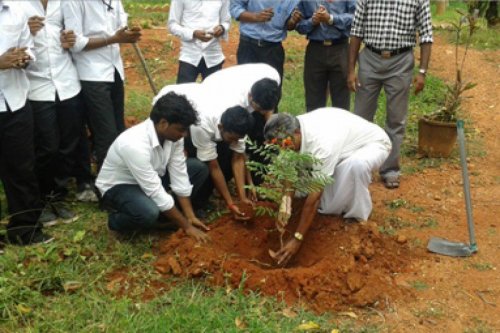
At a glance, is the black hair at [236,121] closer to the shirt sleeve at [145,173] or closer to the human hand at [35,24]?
the shirt sleeve at [145,173]

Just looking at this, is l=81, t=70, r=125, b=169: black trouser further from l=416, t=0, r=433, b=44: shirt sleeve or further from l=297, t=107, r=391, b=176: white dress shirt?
l=416, t=0, r=433, b=44: shirt sleeve

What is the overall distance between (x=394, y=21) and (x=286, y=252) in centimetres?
247

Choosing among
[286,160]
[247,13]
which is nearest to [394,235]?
[286,160]

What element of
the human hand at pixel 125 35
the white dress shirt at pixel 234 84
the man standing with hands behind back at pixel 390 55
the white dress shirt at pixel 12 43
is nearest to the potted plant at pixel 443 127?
the man standing with hands behind back at pixel 390 55

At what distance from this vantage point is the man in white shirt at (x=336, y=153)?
3902 millimetres

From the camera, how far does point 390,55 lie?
511cm

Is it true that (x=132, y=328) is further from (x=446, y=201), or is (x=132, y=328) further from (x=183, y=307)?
(x=446, y=201)

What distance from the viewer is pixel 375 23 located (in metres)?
5.07

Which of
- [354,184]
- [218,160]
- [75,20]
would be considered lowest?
[218,160]

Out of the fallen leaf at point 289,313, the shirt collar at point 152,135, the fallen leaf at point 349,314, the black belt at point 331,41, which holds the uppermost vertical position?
the black belt at point 331,41

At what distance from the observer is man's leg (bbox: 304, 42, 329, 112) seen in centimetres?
557

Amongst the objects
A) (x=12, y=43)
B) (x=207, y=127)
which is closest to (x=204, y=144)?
(x=207, y=127)

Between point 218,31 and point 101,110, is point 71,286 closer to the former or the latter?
point 101,110

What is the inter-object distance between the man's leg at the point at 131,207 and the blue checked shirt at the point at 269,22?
228 centimetres
